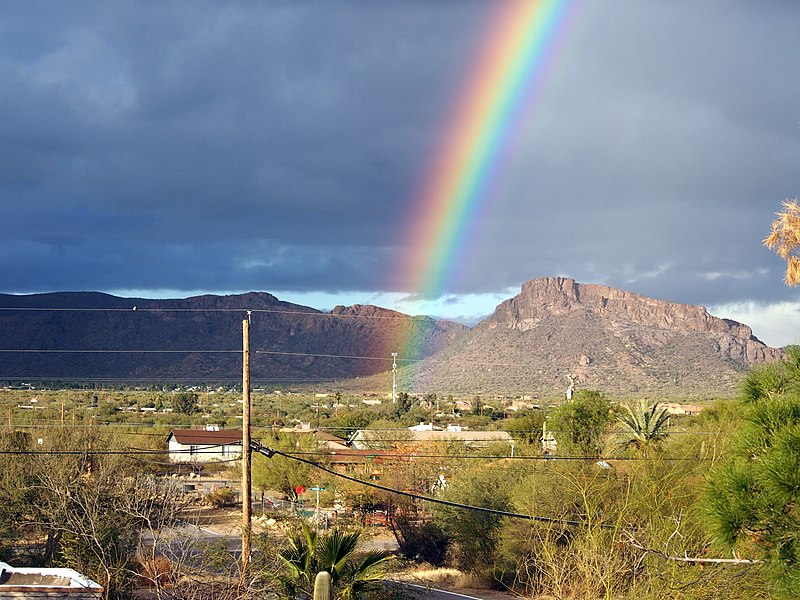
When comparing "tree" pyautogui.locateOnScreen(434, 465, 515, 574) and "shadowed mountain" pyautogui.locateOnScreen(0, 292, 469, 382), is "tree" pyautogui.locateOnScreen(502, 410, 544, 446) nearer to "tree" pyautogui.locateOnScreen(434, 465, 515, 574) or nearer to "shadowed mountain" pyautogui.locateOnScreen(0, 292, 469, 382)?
"tree" pyautogui.locateOnScreen(434, 465, 515, 574)

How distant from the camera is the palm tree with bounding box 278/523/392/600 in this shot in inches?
628

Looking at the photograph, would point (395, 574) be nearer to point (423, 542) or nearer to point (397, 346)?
point (423, 542)

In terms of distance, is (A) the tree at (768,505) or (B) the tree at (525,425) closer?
(A) the tree at (768,505)

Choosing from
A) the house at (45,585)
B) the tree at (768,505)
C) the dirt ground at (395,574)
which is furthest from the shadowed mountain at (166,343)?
the tree at (768,505)

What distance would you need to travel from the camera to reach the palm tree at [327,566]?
52.3ft

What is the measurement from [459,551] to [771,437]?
32.0m

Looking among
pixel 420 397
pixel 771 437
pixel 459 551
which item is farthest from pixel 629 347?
pixel 771 437

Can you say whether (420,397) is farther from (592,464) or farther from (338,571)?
(338,571)

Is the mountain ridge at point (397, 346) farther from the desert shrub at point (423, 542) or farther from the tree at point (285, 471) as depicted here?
the desert shrub at point (423, 542)

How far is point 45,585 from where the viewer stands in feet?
58.6

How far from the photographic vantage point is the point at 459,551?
3700 centimetres

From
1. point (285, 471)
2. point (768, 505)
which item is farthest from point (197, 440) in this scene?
point (768, 505)

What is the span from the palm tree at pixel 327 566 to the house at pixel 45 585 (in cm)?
425

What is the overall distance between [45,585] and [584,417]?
3835cm
